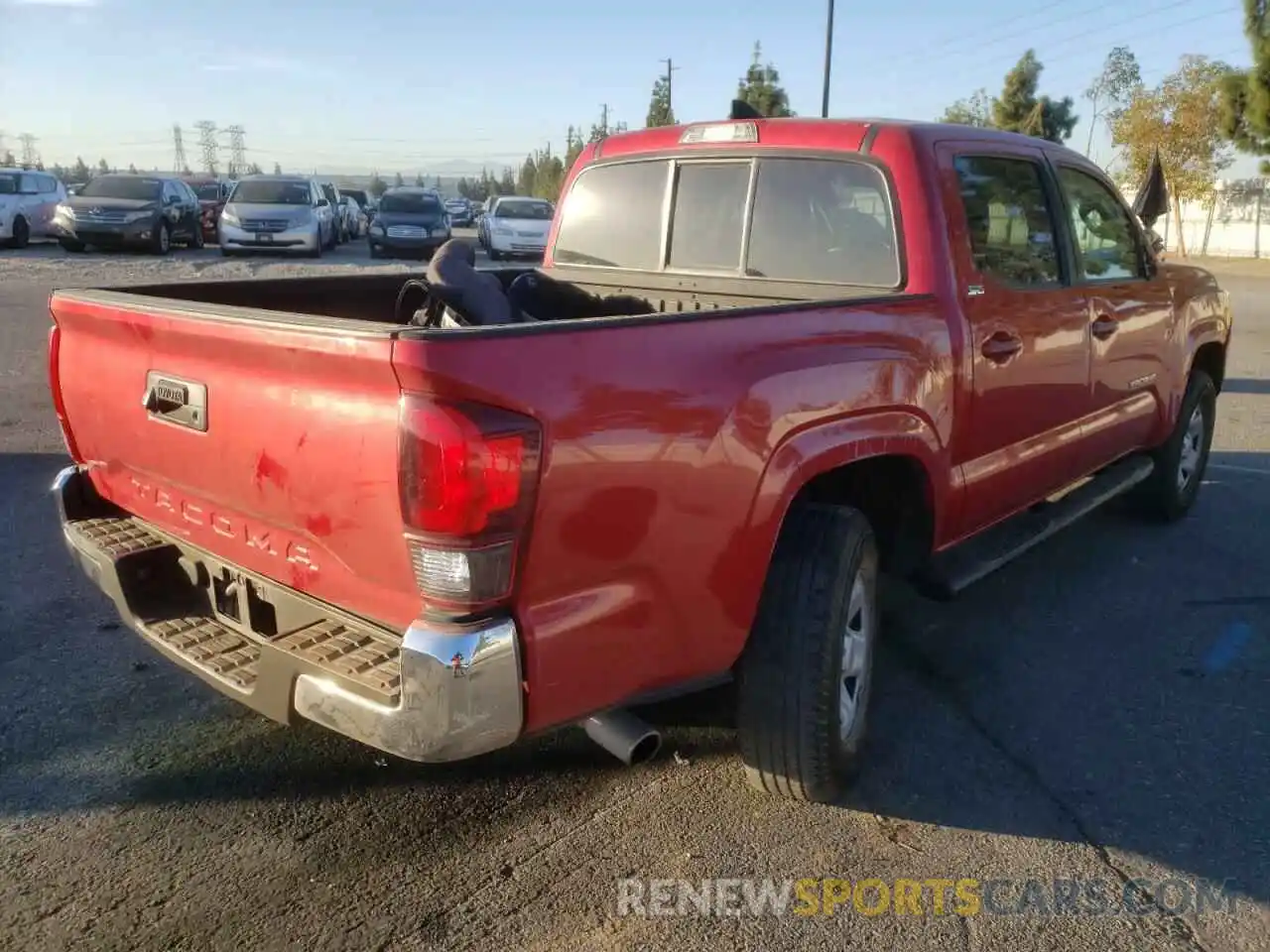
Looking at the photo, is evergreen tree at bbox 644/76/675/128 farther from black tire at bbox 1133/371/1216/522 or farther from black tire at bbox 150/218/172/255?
black tire at bbox 1133/371/1216/522

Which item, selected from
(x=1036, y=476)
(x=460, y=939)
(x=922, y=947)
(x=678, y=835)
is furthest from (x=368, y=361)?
(x=1036, y=476)

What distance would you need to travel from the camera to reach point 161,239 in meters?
21.5

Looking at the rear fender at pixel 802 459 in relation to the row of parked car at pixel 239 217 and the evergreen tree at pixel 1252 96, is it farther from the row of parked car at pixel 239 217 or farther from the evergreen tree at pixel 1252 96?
the evergreen tree at pixel 1252 96

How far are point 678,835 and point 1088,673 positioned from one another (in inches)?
77.3

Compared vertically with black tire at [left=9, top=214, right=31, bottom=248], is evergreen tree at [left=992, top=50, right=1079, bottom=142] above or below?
above

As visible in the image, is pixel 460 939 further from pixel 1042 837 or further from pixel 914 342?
pixel 914 342

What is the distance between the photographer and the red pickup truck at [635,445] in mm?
2250

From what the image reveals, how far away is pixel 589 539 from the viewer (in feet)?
7.77

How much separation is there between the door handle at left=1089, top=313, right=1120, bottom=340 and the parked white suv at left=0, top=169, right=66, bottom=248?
76.0ft

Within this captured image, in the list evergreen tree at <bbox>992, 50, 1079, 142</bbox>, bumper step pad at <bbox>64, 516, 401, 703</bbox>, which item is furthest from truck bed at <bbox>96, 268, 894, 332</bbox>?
evergreen tree at <bbox>992, 50, 1079, 142</bbox>

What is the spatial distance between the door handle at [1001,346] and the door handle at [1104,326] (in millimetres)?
808

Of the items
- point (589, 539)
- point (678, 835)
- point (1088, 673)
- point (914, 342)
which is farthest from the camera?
point (1088, 673)

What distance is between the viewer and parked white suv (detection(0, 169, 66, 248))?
871 inches

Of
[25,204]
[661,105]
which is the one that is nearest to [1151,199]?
[25,204]
